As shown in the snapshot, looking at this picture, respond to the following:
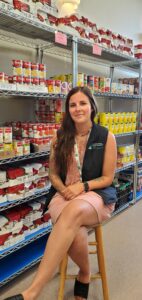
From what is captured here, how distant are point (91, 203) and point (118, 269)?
952 mm

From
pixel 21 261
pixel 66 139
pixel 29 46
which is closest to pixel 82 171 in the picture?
pixel 66 139

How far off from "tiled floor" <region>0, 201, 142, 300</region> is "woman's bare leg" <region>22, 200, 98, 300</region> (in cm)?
59

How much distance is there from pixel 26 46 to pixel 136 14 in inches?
97.5

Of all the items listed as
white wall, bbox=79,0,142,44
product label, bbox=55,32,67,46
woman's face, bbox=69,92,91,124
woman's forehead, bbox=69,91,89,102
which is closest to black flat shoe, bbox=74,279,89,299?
woman's face, bbox=69,92,91,124

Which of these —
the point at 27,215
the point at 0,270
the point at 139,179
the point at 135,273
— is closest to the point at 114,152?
the point at 27,215

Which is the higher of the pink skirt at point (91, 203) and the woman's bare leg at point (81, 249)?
the pink skirt at point (91, 203)

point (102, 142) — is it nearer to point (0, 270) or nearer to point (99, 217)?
point (99, 217)

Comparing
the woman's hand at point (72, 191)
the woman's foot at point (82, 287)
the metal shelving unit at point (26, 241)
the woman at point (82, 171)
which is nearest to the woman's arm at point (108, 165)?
the woman at point (82, 171)

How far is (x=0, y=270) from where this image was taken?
73.3 inches

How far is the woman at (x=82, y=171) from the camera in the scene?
141cm

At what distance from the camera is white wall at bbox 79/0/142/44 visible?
310 centimetres

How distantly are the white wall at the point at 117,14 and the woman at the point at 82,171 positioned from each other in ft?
6.19

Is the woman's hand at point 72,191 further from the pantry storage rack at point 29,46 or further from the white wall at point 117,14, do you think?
the white wall at point 117,14

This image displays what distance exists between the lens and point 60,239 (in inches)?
50.2
